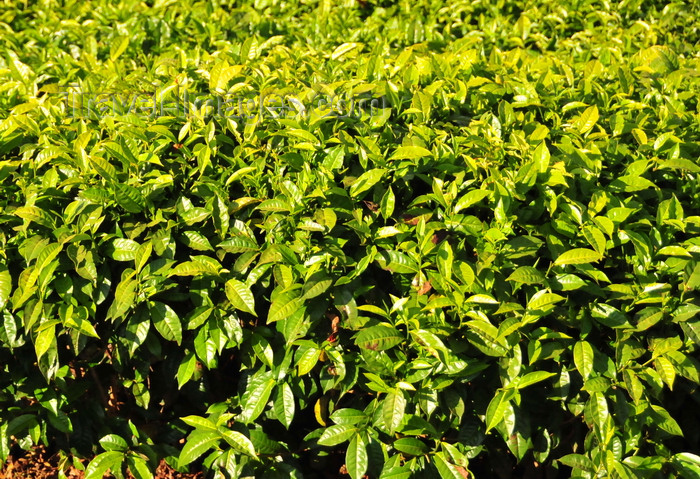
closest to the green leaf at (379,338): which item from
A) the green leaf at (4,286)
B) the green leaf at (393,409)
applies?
the green leaf at (393,409)

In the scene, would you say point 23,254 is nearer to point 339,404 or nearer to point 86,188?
point 86,188

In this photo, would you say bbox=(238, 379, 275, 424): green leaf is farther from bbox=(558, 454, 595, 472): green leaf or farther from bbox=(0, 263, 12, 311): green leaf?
bbox=(558, 454, 595, 472): green leaf

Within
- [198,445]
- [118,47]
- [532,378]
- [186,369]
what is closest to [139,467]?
[198,445]

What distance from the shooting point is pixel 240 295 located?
8.05 ft

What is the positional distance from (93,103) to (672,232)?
8.08ft

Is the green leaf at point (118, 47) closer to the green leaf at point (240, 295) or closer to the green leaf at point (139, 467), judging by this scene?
the green leaf at point (240, 295)

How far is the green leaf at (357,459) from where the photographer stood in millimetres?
2395

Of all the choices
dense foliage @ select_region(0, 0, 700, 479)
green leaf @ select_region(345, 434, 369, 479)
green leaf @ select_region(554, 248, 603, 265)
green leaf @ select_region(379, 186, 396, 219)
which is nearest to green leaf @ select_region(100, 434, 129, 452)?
dense foliage @ select_region(0, 0, 700, 479)

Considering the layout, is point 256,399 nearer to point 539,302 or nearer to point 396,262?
point 396,262

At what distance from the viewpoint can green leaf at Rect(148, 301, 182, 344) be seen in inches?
97.9

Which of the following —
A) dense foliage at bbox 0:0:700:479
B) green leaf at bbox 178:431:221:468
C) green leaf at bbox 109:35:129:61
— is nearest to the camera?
dense foliage at bbox 0:0:700:479

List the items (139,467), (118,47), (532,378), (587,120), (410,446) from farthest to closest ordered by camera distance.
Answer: (118,47), (587,120), (139,467), (410,446), (532,378)

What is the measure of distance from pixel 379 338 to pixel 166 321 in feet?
Answer: 2.40

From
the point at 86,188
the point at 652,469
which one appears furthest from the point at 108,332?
the point at 652,469
